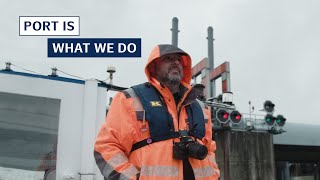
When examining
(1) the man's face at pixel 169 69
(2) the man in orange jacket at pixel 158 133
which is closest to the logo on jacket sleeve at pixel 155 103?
(2) the man in orange jacket at pixel 158 133

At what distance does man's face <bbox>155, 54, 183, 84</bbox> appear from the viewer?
2555 mm

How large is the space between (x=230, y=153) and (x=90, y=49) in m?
8.61

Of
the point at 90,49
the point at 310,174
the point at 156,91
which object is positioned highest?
the point at 90,49

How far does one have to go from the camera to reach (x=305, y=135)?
640 inches

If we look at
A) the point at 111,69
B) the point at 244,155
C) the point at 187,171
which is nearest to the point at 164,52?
the point at 187,171

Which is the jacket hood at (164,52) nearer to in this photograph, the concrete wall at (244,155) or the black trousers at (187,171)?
the black trousers at (187,171)

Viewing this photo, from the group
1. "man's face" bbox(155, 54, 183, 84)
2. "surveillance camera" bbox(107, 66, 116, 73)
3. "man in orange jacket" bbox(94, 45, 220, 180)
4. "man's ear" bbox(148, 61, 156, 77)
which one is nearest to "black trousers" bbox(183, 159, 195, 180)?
"man in orange jacket" bbox(94, 45, 220, 180)

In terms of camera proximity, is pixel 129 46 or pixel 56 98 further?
pixel 129 46

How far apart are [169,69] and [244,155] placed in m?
12.0

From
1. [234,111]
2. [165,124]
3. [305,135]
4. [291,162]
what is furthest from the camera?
[291,162]

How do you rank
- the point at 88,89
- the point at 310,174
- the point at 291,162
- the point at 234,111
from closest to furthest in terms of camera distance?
the point at 88,89 → the point at 234,111 → the point at 291,162 → the point at 310,174

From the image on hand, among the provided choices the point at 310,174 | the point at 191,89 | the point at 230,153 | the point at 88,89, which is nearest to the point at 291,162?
the point at 310,174

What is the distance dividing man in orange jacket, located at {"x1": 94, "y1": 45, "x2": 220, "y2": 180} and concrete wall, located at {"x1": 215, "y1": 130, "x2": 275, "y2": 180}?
444 inches

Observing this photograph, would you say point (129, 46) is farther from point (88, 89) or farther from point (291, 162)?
point (291, 162)
